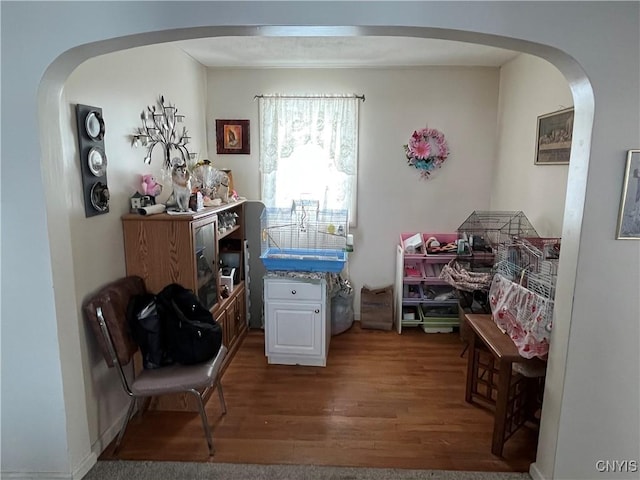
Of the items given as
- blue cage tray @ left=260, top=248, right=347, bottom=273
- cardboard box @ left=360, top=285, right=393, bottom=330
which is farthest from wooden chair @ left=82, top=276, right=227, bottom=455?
cardboard box @ left=360, top=285, right=393, bottom=330

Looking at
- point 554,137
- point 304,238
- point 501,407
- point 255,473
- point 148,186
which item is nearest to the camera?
point 255,473

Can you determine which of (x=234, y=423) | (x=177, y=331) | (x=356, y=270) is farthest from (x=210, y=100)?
(x=234, y=423)

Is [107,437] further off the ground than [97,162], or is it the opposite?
[97,162]

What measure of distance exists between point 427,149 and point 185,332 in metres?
2.72

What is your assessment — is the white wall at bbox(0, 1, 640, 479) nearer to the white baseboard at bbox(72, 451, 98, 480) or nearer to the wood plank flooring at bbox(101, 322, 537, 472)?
the white baseboard at bbox(72, 451, 98, 480)

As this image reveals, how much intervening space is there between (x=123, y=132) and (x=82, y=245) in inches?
30.1

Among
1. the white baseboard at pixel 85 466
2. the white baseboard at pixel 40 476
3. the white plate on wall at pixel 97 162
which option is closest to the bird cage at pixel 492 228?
the white plate on wall at pixel 97 162

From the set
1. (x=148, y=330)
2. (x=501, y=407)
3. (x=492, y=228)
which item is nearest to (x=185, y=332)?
(x=148, y=330)

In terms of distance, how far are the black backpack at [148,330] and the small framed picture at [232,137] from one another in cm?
205

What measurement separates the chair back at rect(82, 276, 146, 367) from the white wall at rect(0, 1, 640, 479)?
0.48 ft

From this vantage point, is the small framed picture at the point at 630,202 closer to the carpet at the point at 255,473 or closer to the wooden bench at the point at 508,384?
the wooden bench at the point at 508,384

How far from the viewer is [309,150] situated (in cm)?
386

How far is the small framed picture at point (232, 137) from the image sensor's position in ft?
12.7

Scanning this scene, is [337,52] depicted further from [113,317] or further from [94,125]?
[113,317]
